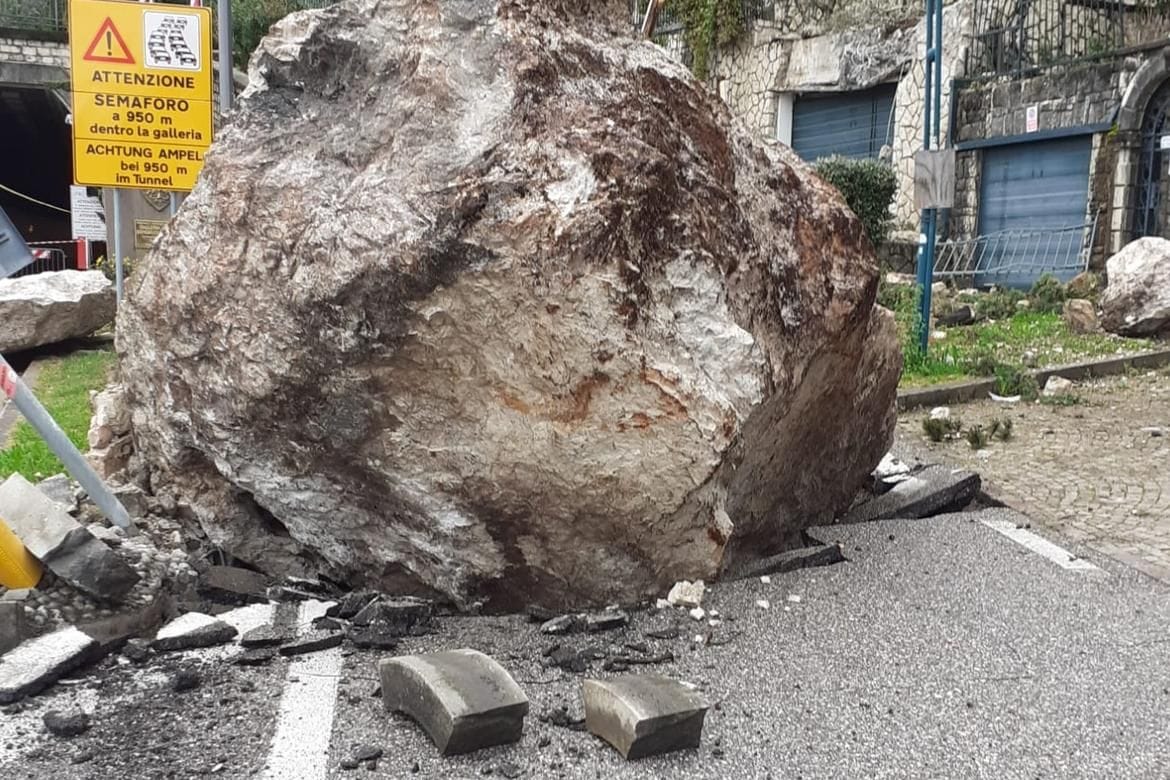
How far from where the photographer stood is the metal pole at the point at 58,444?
3.75 meters

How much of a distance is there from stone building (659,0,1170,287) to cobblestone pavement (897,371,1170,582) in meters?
6.31

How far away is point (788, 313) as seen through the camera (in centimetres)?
399

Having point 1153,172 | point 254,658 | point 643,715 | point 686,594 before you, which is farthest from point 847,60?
point 643,715

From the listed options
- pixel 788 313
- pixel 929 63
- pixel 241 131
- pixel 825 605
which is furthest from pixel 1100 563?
pixel 929 63

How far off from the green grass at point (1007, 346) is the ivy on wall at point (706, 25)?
10249 mm

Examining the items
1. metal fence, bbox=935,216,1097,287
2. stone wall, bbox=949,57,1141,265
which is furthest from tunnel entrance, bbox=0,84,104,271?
metal fence, bbox=935,216,1097,287

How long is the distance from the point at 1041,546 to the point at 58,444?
13.5ft

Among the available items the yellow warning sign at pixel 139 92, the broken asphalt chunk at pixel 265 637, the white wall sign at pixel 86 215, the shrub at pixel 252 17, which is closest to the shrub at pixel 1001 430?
the broken asphalt chunk at pixel 265 637

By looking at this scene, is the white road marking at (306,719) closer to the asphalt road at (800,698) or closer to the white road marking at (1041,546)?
the asphalt road at (800,698)

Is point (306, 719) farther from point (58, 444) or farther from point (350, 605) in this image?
point (58, 444)

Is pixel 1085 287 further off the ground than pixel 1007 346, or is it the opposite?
pixel 1085 287

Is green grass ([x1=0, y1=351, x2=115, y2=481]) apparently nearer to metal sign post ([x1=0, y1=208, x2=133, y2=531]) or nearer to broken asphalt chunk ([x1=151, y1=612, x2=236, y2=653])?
metal sign post ([x1=0, y1=208, x2=133, y2=531])

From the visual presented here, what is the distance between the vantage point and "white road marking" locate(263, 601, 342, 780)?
8.95 feet

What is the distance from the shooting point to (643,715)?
9.04ft
